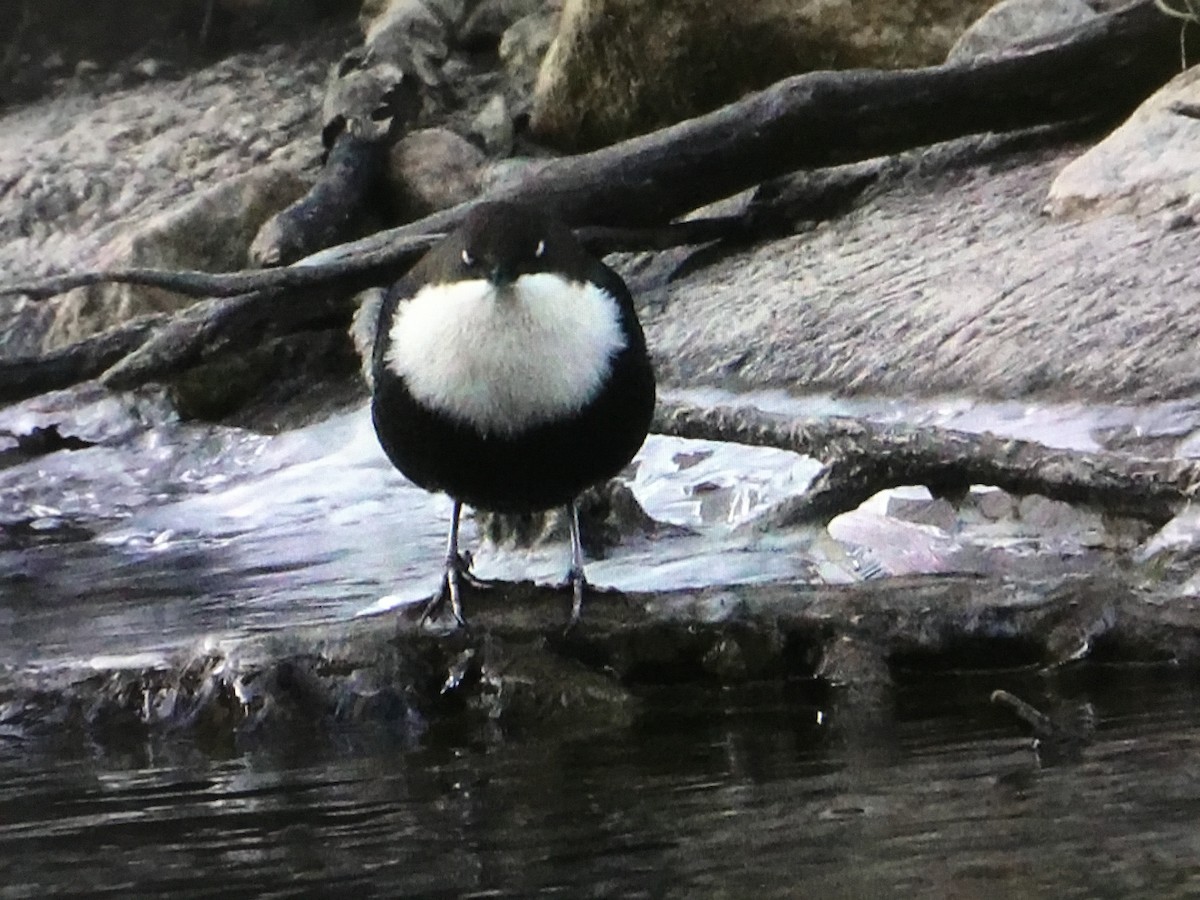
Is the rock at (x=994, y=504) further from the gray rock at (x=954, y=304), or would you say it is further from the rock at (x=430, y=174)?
the rock at (x=430, y=174)

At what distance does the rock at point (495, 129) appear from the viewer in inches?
353

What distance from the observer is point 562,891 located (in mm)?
2135

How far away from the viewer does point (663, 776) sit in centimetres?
279

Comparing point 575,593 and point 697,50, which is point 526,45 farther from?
point 575,593

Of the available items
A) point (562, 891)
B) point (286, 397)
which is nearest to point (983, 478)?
point (562, 891)

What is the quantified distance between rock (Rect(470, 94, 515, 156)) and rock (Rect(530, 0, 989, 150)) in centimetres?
30

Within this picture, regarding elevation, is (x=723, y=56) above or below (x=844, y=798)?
above

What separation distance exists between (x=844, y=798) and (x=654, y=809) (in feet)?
0.82

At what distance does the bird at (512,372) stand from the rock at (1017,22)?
4122mm

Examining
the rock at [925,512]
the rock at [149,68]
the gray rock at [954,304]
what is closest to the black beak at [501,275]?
the rock at [925,512]

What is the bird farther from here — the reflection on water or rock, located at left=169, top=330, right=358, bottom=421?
rock, located at left=169, top=330, right=358, bottom=421

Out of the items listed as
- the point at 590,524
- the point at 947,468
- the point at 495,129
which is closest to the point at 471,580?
the point at 590,524

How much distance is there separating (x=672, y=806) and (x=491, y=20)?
25.9 feet

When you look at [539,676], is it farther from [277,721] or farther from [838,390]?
[838,390]
